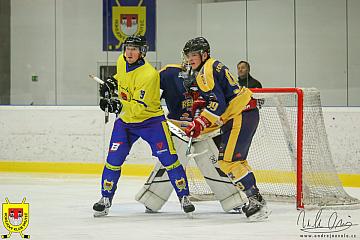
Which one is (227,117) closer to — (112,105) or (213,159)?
(213,159)

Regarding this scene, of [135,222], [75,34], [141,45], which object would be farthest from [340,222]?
[75,34]

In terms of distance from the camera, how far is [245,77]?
8867mm

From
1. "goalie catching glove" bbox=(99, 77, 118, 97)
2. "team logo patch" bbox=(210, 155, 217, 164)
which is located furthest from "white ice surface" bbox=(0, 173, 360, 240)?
"goalie catching glove" bbox=(99, 77, 118, 97)

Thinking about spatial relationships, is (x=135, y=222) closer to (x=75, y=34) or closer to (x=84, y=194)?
(x=84, y=194)

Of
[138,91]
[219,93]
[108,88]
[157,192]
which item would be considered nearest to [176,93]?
[138,91]

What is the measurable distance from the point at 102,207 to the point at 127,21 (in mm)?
4463

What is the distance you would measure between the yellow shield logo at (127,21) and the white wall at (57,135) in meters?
1.15

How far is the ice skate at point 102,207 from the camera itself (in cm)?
536

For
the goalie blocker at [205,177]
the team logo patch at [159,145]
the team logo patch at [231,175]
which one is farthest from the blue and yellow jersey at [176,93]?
Result: the team logo patch at [231,175]

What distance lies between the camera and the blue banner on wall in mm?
9453

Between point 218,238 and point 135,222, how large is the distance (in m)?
0.83
